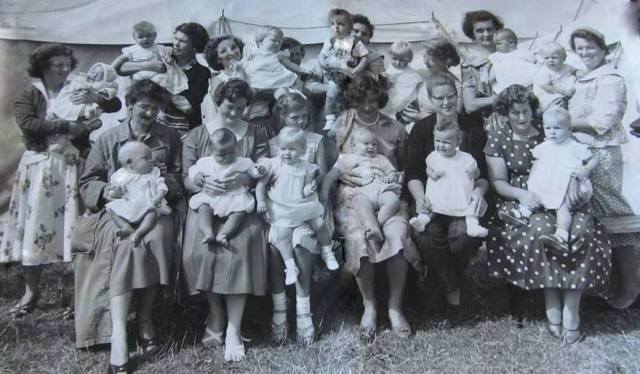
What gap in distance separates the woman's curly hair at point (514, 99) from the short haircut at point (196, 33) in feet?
5.51

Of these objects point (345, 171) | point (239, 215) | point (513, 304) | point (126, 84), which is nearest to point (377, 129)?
point (345, 171)

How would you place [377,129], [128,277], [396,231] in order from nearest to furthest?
1. [128,277]
2. [396,231]
3. [377,129]

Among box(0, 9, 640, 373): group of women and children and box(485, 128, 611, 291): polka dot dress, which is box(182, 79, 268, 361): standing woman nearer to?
box(0, 9, 640, 373): group of women and children

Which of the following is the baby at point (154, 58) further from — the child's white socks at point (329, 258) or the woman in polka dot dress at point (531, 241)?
the woman in polka dot dress at point (531, 241)

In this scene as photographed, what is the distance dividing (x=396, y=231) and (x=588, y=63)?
1.48 meters

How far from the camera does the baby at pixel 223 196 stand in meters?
3.02

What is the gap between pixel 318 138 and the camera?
3367mm

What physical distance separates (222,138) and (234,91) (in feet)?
1.12

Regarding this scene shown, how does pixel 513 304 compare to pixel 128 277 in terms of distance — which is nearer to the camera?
pixel 128 277

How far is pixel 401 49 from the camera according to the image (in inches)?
140

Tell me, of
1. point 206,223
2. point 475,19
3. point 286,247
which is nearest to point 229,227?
point 206,223

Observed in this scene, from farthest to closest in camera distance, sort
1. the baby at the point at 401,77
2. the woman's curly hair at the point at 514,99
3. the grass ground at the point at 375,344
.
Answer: the baby at the point at 401,77 → the woman's curly hair at the point at 514,99 → the grass ground at the point at 375,344

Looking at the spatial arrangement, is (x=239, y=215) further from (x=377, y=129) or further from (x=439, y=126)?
(x=439, y=126)

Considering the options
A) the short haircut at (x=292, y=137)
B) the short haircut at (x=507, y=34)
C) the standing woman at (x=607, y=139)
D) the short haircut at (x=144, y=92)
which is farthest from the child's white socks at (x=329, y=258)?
the short haircut at (x=507, y=34)
